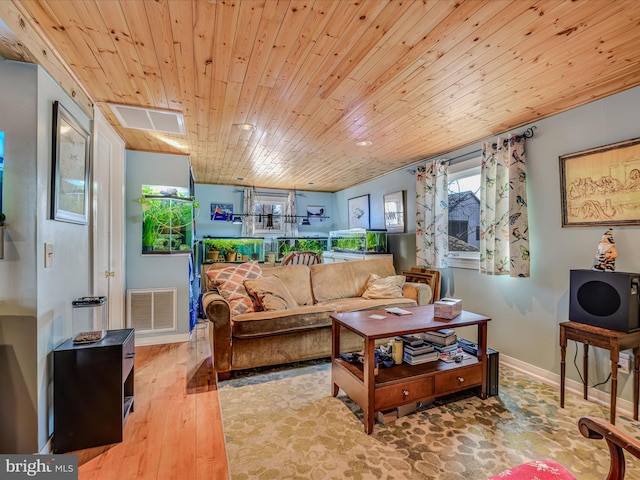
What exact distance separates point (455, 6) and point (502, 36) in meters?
0.38

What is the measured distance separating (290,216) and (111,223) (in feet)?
11.8

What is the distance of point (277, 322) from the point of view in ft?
9.13

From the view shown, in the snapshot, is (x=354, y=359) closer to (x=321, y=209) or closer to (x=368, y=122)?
(x=368, y=122)

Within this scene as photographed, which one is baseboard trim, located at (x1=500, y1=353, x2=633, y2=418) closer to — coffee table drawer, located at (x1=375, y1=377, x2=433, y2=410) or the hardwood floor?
coffee table drawer, located at (x1=375, y1=377, x2=433, y2=410)

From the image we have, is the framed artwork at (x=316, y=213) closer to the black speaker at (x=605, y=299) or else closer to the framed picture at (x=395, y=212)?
the framed picture at (x=395, y=212)

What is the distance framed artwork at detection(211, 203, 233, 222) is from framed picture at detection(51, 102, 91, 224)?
360 cm

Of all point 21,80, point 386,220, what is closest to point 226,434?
point 21,80

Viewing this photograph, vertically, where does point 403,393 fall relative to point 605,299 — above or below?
below

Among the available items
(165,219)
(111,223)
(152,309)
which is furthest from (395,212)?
(111,223)

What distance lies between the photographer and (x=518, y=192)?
278 centimetres

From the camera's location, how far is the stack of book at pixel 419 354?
87.3 inches

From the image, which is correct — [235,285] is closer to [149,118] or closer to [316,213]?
[149,118]

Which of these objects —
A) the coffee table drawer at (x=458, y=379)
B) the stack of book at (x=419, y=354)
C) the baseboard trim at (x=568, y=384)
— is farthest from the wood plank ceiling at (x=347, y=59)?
the baseboard trim at (x=568, y=384)

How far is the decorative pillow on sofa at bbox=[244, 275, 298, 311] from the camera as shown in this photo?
298 cm
